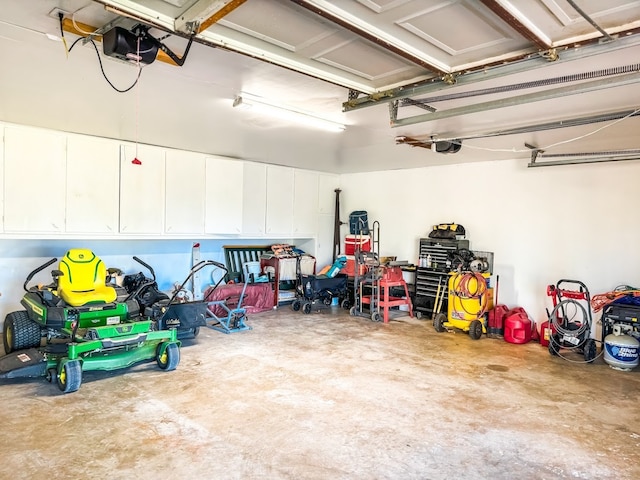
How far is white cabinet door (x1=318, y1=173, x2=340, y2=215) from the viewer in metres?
8.62

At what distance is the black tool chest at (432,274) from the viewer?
671cm

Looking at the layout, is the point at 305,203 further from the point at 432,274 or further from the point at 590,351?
the point at 590,351

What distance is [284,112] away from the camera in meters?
4.00

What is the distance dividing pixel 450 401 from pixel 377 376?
80 centimetres

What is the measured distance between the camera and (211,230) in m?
6.85

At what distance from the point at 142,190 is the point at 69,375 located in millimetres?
3196

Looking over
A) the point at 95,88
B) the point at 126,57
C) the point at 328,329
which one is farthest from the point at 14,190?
the point at 328,329

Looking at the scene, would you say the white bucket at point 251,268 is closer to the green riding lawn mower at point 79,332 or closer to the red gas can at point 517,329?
the green riding lawn mower at point 79,332

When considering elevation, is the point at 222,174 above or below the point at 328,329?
above

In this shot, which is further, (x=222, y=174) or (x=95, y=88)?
(x=222, y=174)

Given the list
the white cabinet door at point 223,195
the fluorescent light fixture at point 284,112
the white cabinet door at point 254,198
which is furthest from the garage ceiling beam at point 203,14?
the white cabinet door at point 254,198

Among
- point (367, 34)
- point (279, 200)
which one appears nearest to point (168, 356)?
point (367, 34)

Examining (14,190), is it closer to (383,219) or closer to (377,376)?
(377,376)

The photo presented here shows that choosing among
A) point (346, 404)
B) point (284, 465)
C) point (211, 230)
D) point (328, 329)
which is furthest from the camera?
point (211, 230)
